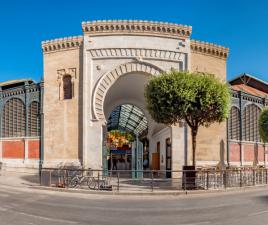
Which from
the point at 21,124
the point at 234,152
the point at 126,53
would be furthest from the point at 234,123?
the point at 21,124

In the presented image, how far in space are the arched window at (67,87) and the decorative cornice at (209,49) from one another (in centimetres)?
1029

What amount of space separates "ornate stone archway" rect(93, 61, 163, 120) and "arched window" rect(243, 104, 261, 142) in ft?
36.1

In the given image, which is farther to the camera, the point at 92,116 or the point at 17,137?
the point at 17,137

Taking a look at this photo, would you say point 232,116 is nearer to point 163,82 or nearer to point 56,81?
point 163,82

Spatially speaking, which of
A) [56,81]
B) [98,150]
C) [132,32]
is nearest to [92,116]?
[98,150]

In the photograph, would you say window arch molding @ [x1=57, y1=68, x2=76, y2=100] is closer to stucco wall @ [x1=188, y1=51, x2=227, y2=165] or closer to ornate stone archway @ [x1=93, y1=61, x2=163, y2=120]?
ornate stone archway @ [x1=93, y1=61, x2=163, y2=120]

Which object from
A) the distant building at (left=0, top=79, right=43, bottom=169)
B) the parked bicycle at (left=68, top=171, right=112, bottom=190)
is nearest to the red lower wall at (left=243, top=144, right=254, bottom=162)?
the parked bicycle at (left=68, top=171, right=112, bottom=190)

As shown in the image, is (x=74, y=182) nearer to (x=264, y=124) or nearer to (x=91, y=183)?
(x=91, y=183)

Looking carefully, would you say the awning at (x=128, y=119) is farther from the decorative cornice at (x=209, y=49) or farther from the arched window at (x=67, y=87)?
the arched window at (x=67, y=87)

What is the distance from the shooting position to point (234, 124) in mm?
30375

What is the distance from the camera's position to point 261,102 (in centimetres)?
3362

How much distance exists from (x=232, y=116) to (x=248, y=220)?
21.0 metres

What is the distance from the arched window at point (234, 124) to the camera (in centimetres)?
2981

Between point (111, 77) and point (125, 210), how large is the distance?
14715 millimetres
